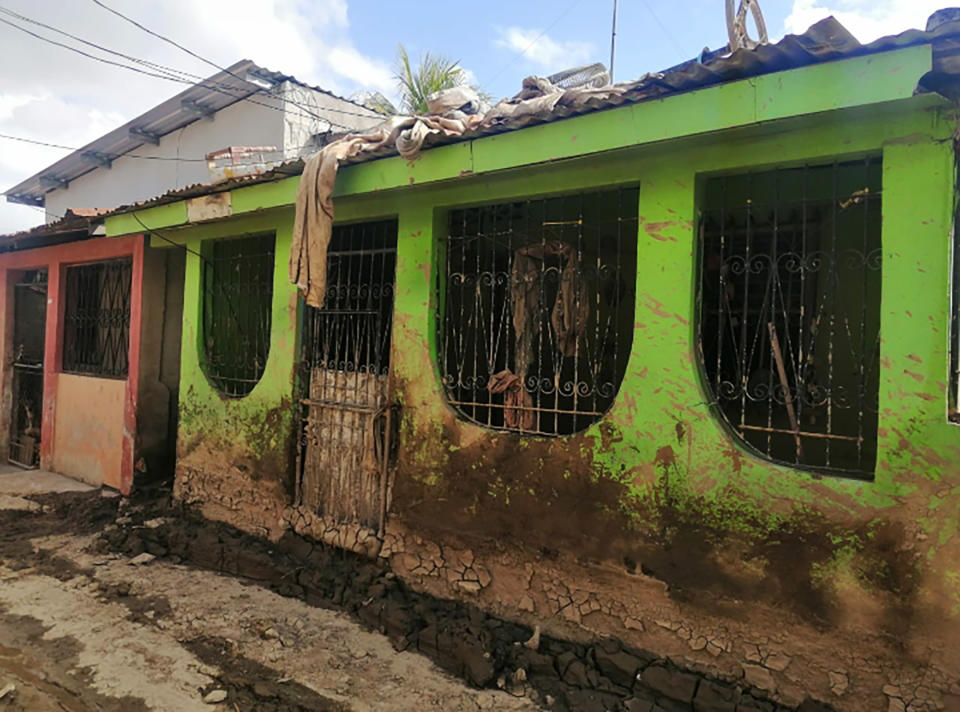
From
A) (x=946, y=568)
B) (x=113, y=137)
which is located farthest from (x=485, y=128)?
(x=113, y=137)

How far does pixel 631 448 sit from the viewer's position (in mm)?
3383

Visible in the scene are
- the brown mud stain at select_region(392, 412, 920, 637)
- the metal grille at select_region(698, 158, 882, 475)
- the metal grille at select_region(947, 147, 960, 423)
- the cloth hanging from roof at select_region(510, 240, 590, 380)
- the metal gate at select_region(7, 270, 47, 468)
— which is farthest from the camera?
the metal gate at select_region(7, 270, 47, 468)

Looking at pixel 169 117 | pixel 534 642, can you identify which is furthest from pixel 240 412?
pixel 169 117

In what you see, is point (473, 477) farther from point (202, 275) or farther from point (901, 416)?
point (202, 275)

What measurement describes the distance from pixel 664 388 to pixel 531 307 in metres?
1.28

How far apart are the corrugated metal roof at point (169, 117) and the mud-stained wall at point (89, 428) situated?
593cm

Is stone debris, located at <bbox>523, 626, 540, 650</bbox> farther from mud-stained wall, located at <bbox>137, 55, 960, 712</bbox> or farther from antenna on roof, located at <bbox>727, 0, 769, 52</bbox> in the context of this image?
antenna on roof, located at <bbox>727, 0, 769, 52</bbox>

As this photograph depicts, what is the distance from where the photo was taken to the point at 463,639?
11.9 ft

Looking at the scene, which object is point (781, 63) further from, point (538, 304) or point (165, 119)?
point (165, 119)

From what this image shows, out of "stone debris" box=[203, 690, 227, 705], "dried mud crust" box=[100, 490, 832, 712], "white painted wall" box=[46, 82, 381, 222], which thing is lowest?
"stone debris" box=[203, 690, 227, 705]

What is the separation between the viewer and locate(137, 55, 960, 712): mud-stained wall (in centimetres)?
263

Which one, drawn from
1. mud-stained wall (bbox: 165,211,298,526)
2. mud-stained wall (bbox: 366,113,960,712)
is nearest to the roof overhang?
mud-stained wall (bbox: 165,211,298,526)

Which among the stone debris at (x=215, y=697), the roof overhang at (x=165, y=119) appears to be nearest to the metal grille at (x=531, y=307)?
the stone debris at (x=215, y=697)

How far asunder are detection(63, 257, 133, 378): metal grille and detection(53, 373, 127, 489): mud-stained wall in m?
0.19
